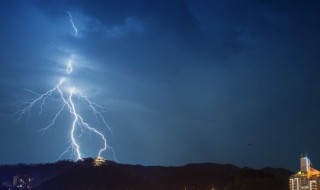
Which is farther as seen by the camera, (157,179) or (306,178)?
(157,179)

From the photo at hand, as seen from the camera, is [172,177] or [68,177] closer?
[68,177]

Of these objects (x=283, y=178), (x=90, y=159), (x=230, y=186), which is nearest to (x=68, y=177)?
(x=90, y=159)

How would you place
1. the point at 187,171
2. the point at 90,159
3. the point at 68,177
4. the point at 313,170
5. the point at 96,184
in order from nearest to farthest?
the point at 313,170 → the point at 96,184 → the point at 68,177 → the point at 90,159 → the point at 187,171

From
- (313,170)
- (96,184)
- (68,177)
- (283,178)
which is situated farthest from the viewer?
(68,177)

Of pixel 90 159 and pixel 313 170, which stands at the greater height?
pixel 90 159

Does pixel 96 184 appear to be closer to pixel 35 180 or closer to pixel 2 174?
pixel 35 180

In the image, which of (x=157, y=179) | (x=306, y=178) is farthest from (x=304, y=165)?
(x=157, y=179)

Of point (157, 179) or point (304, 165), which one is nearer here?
point (304, 165)

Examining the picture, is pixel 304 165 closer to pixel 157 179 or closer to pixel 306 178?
pixel 306 178
